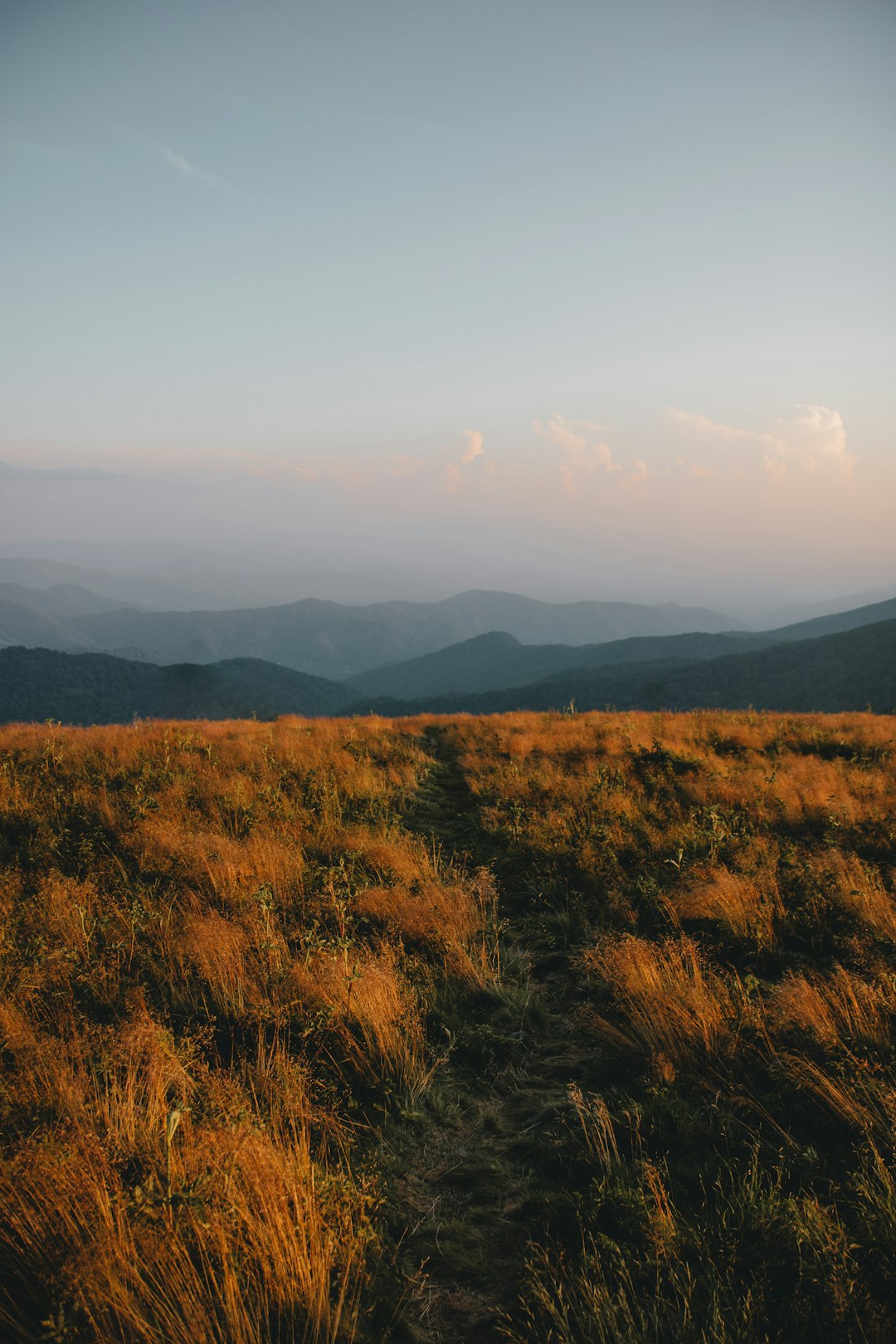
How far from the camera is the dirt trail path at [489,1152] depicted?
262 cm

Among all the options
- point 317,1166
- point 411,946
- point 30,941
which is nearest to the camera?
point 317,1166

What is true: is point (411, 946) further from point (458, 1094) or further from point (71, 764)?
point (71, 764)

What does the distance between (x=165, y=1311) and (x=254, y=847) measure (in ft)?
15.0

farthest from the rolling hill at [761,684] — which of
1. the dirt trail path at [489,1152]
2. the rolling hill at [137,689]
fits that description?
the dirt trail path at [489,1152]

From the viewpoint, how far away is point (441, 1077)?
3.95 m

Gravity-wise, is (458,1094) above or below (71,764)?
below

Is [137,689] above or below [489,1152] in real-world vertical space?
below

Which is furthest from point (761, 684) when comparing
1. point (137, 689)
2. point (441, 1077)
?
point (137, 689)

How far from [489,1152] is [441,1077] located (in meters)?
0.64

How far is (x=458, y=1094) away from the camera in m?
3.82

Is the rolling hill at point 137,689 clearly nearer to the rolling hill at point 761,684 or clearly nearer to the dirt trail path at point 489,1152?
the rolling hill at point 761,684

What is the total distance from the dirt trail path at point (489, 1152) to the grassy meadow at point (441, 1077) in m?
0.02

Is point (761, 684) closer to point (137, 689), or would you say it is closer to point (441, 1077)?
point (441, 1077)

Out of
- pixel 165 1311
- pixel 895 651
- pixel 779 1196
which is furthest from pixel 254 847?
pixel 895 651
